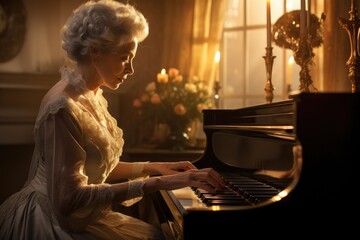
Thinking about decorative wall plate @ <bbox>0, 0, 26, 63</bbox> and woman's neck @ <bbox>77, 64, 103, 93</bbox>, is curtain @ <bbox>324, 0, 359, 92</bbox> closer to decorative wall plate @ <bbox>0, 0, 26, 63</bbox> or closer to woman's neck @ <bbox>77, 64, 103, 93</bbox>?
woman's neck @ <bbox>77, 64, 103, 93</bbox>

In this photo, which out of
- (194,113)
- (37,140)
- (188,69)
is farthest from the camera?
(188,69)

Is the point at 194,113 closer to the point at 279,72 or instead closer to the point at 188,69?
the point at 188,69

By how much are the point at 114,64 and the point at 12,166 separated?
314 centimetres

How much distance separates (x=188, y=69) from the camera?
4.93 metres

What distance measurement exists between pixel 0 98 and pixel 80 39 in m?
2.95

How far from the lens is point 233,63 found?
5.09 meters

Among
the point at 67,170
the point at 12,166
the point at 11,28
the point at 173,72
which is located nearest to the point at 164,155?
the point at 173,72

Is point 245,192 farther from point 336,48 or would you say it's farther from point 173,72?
point 173,72

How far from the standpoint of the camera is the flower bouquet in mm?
4520

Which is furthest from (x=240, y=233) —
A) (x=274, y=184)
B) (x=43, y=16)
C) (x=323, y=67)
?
(x=43, y=16)

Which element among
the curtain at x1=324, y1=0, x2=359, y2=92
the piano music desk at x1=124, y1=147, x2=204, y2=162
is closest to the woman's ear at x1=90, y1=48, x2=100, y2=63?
the curtain at x1=324, y1=0, x2=359, y2=92

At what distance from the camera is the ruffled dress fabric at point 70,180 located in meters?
1.76

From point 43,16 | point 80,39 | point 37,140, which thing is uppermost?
point 43,16

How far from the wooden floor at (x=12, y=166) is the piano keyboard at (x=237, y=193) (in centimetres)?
313
